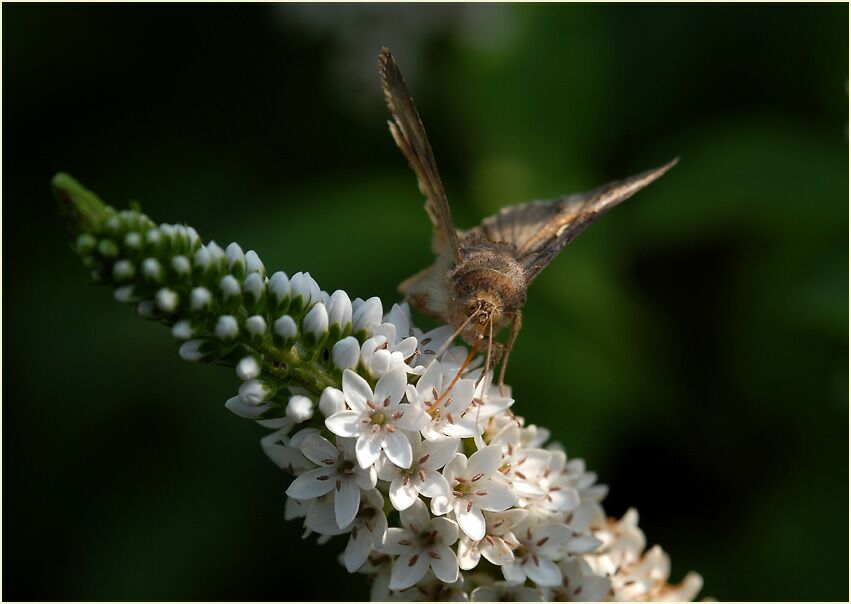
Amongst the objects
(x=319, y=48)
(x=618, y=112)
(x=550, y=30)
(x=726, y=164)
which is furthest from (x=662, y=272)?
(x=319, y=48)

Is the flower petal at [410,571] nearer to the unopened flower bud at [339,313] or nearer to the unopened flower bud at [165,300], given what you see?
the unopened flower bud at [339,313]

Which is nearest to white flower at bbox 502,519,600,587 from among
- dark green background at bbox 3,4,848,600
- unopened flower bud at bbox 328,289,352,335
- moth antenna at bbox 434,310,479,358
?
moth antenna at bbox 434,310,479,358

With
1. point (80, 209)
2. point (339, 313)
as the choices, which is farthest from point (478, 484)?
point (80, 209)

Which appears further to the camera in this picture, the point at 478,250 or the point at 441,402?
the point at 478,250

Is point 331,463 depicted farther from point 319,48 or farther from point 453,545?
point 319,48

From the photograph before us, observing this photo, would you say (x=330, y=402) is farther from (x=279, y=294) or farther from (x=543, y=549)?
(x=543, y=549)

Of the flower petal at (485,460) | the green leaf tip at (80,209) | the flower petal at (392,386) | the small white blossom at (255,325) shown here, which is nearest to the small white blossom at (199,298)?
the small white blossom at (255,325)

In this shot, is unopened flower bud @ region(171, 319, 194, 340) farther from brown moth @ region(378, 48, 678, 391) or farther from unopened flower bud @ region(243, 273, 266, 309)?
brown moth @ region(378, 48, 678, 391)
